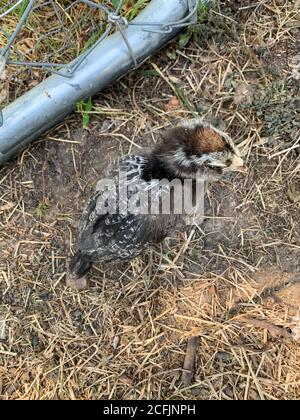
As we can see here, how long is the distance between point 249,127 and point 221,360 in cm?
128

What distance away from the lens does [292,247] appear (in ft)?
8.77

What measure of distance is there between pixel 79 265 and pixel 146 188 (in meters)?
0.57

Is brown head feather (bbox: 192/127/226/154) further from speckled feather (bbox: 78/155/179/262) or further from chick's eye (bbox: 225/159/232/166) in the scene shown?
speckled feather (bbox: 78/155/179/262)

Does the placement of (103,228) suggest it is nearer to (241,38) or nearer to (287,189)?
(287,189)

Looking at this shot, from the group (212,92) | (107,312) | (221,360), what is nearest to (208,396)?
(221,360)

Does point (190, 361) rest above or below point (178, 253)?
below

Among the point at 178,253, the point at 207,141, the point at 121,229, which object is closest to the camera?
the point at 207,141

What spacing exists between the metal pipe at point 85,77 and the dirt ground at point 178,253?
0.70 feet

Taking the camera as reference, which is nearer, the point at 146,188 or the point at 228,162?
the point at 228,162

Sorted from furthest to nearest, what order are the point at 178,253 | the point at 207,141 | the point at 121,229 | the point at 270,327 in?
the point at 178,253 < the point at 270,327 < the point at 121,229 < the point at 207,141

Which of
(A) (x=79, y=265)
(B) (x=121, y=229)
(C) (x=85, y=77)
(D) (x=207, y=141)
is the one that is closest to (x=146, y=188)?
(B) (x=121, y=229)

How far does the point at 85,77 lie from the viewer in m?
2.64

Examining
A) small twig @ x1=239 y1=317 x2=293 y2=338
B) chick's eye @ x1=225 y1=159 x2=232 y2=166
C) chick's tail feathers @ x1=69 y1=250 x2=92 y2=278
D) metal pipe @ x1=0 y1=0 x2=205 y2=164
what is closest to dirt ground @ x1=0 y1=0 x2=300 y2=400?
small twig @ x1=239 y1=317 x2=293 y2=338

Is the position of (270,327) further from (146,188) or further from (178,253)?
(146,188)
